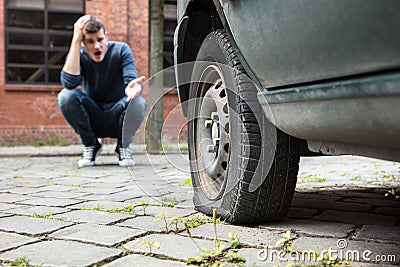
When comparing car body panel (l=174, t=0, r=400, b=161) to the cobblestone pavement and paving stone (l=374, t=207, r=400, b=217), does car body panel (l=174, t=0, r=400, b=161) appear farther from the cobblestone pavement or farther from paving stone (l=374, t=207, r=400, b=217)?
paving stone (l=374, t=207, r=400, b=217)

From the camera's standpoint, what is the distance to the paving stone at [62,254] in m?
1.66

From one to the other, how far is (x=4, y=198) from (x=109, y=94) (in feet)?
8.67

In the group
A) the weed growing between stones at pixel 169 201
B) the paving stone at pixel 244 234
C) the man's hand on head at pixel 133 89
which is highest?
the man's hand on head at pixel 133 89

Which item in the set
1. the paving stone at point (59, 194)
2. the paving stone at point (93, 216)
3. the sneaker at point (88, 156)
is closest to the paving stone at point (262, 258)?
the paving stone at point (93, 216)

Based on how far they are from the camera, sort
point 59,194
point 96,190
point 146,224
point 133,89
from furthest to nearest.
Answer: point 133,89 < point 96,190 < point 59,194 < point 146,224

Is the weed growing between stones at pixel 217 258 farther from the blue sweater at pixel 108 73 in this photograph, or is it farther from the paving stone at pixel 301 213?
the blue sweater at pixel 108 73

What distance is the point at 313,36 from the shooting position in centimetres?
133

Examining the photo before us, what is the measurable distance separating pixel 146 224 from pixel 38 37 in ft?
34.6

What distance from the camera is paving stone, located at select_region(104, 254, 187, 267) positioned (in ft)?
5.31

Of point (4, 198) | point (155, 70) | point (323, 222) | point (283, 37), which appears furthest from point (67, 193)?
point (155, 70)

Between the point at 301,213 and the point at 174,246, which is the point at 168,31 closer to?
the point at 301,213

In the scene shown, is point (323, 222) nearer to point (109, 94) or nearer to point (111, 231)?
point (111, 231)

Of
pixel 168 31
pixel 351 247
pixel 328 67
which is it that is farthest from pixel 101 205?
pixel 168 31

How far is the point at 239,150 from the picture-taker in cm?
203
